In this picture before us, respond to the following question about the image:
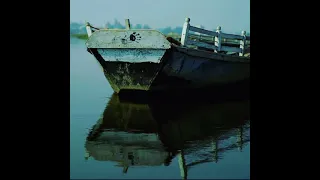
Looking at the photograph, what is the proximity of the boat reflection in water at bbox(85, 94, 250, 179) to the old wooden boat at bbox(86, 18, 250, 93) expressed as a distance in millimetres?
576

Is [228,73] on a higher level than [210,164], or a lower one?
higher

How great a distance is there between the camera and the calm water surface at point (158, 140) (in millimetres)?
5324

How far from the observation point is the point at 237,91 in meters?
12.5

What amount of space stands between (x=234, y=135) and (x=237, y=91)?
5.49m

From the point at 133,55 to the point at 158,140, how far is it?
3.27 m

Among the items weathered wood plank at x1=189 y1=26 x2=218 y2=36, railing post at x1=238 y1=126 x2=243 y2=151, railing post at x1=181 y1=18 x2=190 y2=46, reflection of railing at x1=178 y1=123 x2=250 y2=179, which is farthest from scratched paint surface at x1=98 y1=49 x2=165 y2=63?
reflection of railing at x1=178 y1=123 x2=250 y2=179

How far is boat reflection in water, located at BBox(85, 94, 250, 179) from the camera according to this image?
5844 millimetres

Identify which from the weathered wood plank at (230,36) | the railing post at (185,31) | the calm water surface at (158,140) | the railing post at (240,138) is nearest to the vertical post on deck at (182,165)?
the calm water surface at (158,140)

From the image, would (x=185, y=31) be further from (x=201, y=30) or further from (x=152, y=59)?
(x=152, y=59)

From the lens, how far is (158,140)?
668 cm

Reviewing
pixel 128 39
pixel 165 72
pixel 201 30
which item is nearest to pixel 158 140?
pixel 165 72
